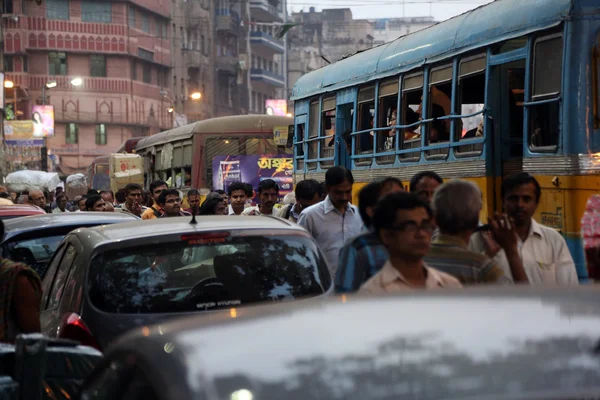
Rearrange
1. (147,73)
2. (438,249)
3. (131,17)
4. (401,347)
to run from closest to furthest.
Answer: (401,347), (438,249), (131,17), (147,73)

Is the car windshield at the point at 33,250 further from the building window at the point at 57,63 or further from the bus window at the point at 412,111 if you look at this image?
the building window at the point at 57,63

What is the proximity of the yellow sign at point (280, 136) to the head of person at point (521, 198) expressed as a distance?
18.9 m

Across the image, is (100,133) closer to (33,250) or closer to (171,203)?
(171,203)

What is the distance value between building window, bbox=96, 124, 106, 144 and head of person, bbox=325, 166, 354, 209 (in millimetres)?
63371

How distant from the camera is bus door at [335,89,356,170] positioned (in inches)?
628

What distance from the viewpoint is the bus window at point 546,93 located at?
1002 cm

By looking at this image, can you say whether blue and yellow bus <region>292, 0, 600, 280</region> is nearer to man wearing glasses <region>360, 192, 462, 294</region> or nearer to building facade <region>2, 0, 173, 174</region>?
man wearing glasses <region>360, 192, 462, 294</region>

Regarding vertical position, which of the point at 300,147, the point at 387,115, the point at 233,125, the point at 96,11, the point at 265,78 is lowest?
the point at 300,147

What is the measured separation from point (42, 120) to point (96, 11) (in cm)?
1809

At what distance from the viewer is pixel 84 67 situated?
7019 centimetres

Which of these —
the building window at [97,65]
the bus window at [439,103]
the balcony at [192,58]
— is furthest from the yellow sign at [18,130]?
the bus window at [439,103]

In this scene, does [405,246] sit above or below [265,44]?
below

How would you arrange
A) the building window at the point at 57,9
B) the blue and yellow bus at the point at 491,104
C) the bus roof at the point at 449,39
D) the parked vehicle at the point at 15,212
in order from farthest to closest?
the building window at the point at 57,9 < the parked vehicle at the point at 15,212 < the bus roof at the point at 449,39 < the blue and yellow bus at the point at 491,104

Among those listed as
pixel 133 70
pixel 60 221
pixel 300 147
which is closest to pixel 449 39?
pixel 60 221
